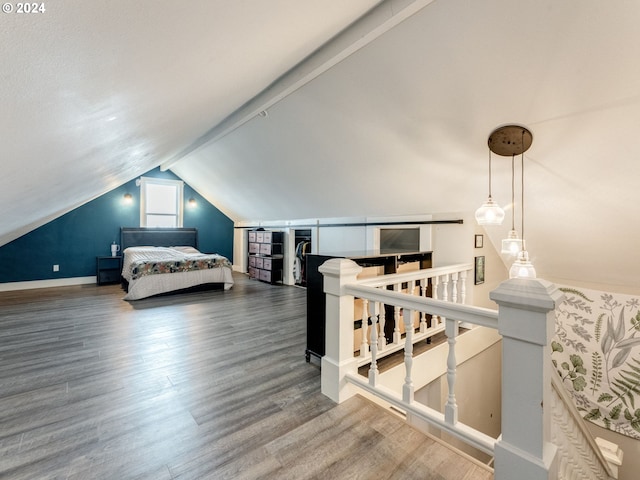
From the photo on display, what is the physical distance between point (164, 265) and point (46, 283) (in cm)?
283

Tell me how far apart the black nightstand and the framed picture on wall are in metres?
6.88

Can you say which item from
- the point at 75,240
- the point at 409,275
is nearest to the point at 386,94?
the point at 409,275

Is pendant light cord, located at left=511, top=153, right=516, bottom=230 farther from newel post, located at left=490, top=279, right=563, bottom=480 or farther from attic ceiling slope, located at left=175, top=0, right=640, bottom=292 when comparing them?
newel post, located at left=490, top=279, right=563, bottom=480

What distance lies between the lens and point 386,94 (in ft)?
8.59

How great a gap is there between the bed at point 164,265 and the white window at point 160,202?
23 centimetres

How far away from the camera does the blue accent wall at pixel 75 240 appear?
5.68 metres

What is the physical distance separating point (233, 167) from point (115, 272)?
→ 3.66 meters

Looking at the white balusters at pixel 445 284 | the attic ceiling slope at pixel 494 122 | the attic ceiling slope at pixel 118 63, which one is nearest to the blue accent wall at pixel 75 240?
the attic ceiling slope at pixel 494 122

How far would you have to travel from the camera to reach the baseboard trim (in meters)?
5.58

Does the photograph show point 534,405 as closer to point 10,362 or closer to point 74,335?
point 10,362

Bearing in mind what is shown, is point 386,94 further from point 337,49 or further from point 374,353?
point 374,353

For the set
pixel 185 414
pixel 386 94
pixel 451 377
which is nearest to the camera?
pixel 451 377

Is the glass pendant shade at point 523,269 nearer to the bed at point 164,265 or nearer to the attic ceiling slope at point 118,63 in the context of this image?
the attic ceiling slope at point 118,63

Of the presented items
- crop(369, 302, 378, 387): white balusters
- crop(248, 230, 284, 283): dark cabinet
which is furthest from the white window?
crop(369, 302, 378, 387): white balusters
